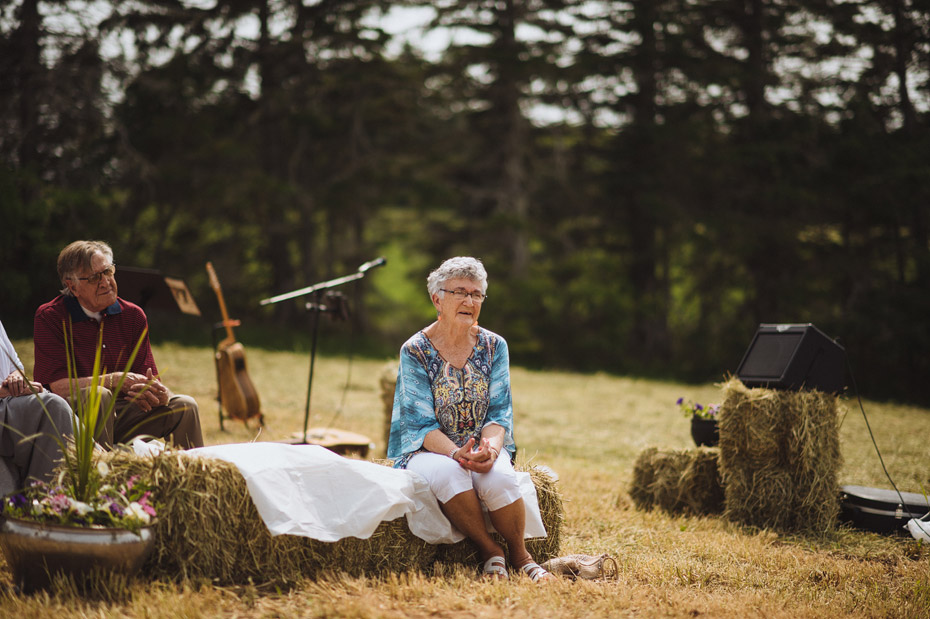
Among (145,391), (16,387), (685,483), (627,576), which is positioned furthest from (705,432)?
(16,387)

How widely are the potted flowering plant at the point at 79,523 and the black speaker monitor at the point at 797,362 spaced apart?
3.70 m

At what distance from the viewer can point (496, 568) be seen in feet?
10.8

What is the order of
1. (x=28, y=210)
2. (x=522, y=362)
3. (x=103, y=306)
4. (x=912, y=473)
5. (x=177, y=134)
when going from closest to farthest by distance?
(x=103, y=306) < (x=912, y=473) < (x=28, y=210) < (x=177, y=134) < (x=522, y=362)

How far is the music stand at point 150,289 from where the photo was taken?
525 cm

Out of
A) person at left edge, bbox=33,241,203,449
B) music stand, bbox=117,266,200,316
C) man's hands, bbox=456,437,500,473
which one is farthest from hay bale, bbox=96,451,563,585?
music stand, bbox=117,266,200,316

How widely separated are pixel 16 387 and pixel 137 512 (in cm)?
99

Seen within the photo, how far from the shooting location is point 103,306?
384 centimetres

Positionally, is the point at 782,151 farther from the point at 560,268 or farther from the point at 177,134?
the point at 177,134

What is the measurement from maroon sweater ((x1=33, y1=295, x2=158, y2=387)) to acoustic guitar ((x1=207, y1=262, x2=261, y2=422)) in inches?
118

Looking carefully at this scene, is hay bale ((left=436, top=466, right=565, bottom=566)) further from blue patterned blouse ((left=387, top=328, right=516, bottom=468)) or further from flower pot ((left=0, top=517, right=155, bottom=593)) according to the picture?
flower pot ((left=0, top=517, right=155, bottom=593))

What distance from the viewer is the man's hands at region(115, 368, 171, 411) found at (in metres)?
3.71

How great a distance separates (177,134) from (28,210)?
475 cm

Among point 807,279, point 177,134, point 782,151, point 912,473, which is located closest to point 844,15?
point 782,151

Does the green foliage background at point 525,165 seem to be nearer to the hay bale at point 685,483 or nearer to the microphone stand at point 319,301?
the microphone stand at point 319,301
